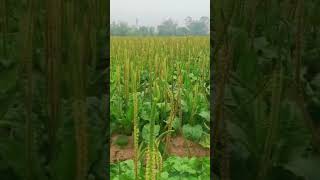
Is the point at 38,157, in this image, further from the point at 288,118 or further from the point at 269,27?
the point at 269,27

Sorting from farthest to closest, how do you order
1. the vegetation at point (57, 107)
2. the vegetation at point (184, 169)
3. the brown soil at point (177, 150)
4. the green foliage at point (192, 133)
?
the green foliage at point (192, 133) < the brown soil at point (177, 150) < the vegetation at point (184, 169) < the vegetation at point (57, 107)

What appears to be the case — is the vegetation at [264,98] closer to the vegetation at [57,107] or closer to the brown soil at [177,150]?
the vegetation at [57,107]

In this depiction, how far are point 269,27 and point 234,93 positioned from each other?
0.54 metres

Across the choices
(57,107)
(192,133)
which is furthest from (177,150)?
(57,107)

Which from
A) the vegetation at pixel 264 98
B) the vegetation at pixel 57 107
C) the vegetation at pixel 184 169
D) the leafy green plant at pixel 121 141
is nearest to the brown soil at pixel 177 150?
the leafy green plant at pixel 121 141

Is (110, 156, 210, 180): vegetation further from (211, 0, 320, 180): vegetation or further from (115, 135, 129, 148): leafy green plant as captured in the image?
(115, 135, 129, 148): leafy green plant

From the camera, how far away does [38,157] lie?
1.08 metres

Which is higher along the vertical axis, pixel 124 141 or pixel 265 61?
pixel 265 61

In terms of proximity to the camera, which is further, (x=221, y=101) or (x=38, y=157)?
(x=38, y=157)

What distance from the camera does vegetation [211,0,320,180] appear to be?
866mm

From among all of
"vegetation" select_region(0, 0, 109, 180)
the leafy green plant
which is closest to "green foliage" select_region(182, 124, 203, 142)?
the leafy green plant

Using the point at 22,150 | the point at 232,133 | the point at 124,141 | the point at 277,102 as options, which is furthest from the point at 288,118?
the point at 124,141

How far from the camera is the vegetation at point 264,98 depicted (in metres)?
0.87

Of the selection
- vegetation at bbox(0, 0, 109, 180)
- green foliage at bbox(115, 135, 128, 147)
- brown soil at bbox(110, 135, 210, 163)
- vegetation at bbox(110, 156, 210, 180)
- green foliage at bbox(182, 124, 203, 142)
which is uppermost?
vegetation at bbox(0, 0, 109, 180)
